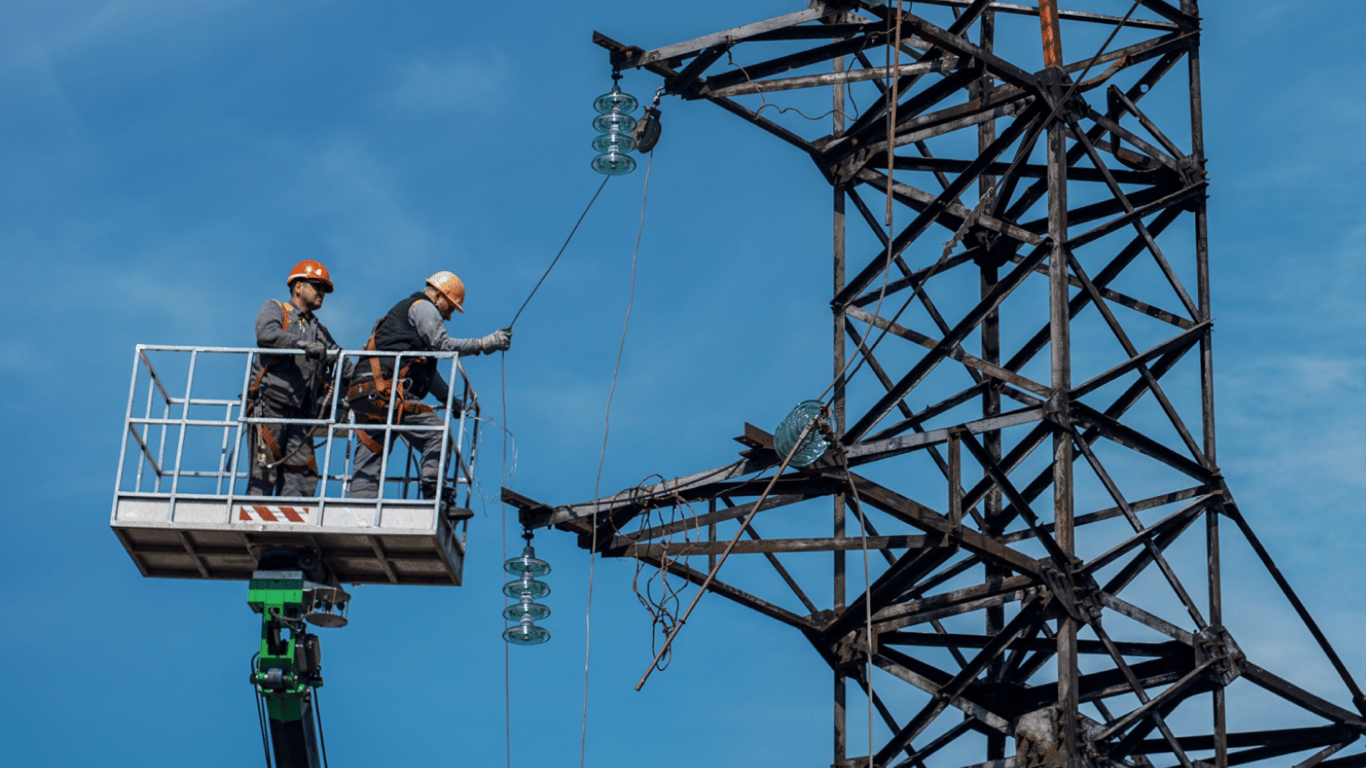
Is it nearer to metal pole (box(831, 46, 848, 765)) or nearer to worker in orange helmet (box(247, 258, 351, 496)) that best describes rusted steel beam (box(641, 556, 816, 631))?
metal pole (box(831, 46, 848, 765))

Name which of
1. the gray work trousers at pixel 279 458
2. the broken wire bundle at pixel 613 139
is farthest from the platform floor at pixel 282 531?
the broken wire bundle at pixel 613 139

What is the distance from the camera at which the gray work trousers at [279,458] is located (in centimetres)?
1817

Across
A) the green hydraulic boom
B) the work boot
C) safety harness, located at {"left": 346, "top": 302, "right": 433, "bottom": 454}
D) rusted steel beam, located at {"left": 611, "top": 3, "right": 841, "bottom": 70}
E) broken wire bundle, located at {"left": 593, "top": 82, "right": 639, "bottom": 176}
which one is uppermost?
rusted steel beam, located at {"left": 611, "top": 3, "right": 841, "bottom": 70}

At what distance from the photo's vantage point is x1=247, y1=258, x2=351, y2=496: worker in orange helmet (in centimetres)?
1819

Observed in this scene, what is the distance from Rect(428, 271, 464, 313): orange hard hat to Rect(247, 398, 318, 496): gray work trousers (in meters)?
1.83

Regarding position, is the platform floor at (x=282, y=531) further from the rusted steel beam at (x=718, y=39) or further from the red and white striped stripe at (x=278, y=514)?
the rusted steel beam at (x=718, y=39)

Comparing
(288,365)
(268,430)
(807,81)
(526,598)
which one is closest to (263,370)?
(288,365)

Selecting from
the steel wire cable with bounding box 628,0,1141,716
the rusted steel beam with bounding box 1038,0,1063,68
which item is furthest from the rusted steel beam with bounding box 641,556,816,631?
the rusted steel beam with bounding box 1038,0,1063,68

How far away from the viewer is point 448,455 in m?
18.3

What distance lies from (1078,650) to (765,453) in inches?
152

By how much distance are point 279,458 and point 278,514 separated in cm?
69

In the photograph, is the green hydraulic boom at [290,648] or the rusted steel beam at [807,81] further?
the rusted steel beam at [807,81]

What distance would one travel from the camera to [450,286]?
19.2 metres

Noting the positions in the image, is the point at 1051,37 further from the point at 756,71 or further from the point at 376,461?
the point at 376,461
